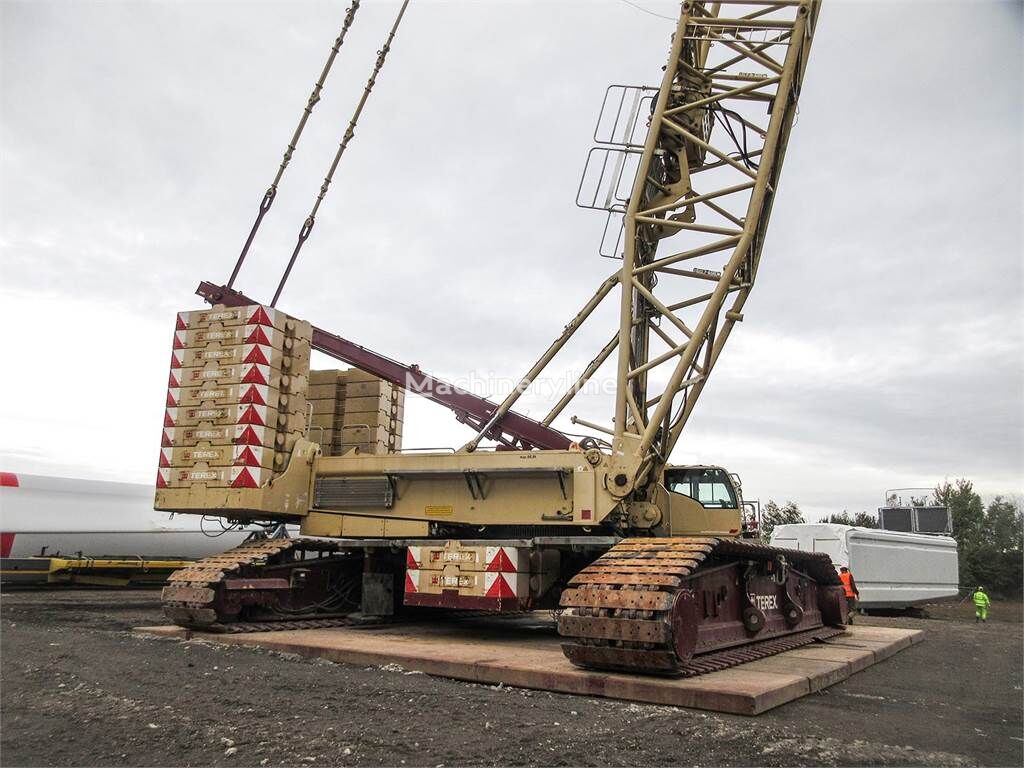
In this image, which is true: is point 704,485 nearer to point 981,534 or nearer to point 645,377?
point 645,377

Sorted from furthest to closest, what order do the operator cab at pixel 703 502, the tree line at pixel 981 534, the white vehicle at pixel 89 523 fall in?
the tree line at pixel 981 534, the white vehicle at pixel 89 523, the operator cab at pixel 703 502

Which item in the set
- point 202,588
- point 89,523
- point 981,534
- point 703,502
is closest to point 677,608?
point 703,502

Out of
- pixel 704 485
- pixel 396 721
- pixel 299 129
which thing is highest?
pixel 299 129

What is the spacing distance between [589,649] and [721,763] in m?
2.62

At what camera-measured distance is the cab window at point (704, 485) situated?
440 inches

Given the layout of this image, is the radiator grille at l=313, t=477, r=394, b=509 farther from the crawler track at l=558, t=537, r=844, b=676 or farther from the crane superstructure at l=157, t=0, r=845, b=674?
the crawler track at l=558, t=537, r=844, b=676

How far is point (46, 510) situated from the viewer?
1892 centimetres

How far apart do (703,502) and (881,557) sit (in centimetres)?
1394

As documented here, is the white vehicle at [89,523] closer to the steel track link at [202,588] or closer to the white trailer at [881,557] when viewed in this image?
the steel track link at [202,588]

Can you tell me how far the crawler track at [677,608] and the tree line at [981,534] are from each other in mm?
30819

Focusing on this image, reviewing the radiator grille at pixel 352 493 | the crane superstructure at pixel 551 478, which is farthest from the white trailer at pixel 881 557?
the radiator grille at pixel 352 493

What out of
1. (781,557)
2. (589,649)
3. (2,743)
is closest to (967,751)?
(589,649)

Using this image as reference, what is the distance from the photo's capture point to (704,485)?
11266 mm

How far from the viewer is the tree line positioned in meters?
46.1
